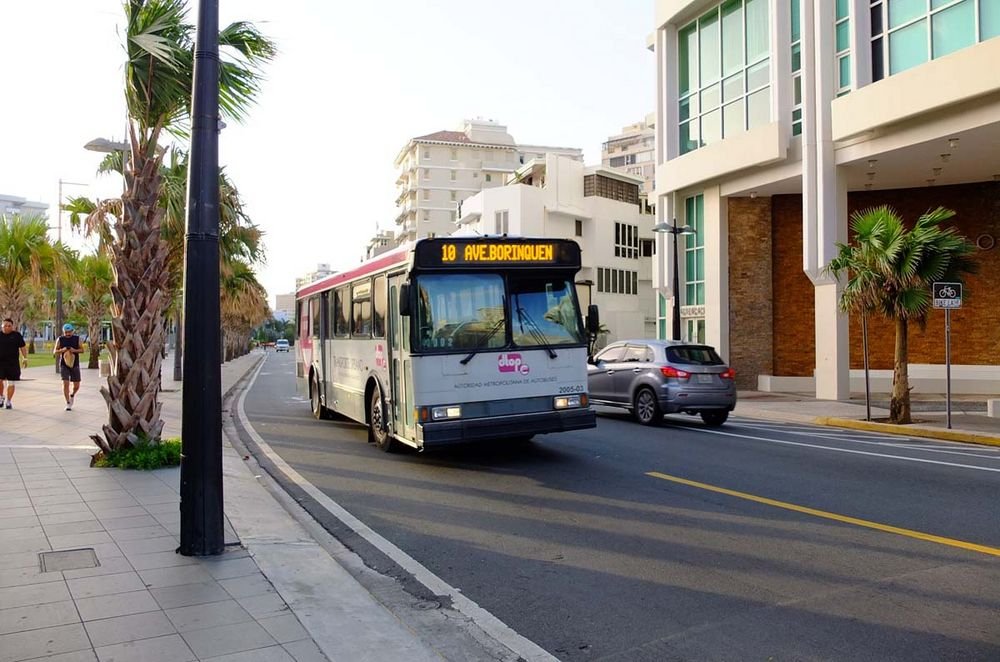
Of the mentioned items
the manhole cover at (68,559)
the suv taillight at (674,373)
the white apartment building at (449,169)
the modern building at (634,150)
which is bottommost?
the manhole cover at (68,559)

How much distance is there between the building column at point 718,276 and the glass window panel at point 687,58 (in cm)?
435

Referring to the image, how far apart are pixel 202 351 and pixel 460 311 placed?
4.39 m

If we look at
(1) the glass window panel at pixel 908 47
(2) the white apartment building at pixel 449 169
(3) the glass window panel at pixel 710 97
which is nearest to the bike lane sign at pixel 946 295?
(1) the glass window panel at pixel 908 47

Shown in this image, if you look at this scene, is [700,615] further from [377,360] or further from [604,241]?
[604,241]

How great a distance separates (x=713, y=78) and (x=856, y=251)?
527 inches

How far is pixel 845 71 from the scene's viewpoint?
22641 mm

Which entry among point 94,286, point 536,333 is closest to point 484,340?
point 536,333

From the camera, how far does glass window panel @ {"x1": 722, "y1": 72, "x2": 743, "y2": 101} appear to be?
2634 cm

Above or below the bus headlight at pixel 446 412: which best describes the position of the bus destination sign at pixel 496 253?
above

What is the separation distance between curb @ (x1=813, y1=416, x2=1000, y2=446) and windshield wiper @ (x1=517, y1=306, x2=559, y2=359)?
9.01 m

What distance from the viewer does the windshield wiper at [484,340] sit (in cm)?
983

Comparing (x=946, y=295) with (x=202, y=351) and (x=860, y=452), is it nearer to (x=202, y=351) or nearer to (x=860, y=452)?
(x=860, y=452)

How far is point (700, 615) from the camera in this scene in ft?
16.4

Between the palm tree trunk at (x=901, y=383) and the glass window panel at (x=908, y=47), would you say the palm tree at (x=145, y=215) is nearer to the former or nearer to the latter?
the palm tree trunk at (x=901, y=383)
